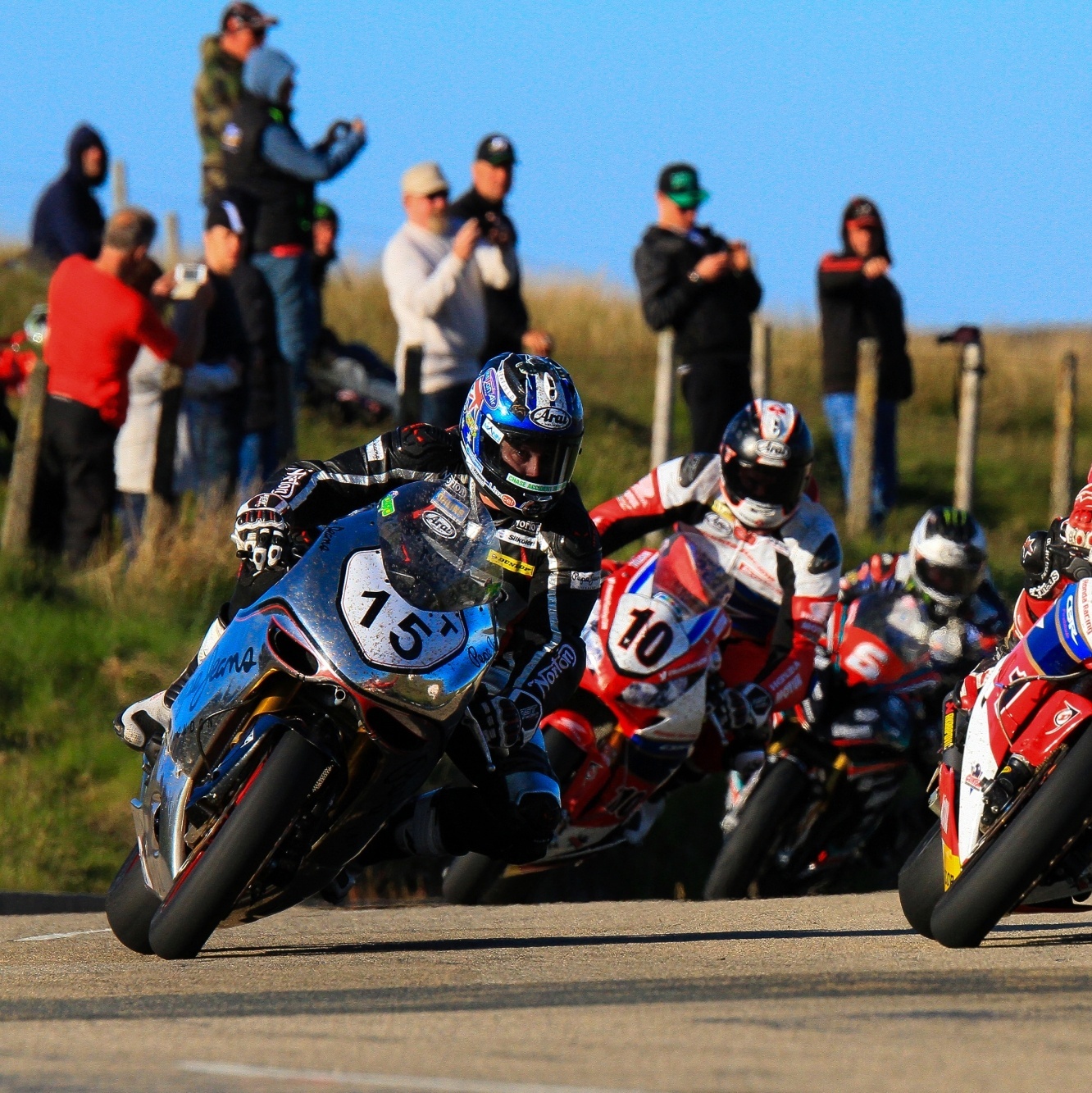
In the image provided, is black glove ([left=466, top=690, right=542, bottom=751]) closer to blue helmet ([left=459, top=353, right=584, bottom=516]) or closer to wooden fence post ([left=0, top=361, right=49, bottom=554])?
blue helmet ([left=459, top=353, right=584, bottom=516])

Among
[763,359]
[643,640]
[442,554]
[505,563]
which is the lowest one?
[763,359]

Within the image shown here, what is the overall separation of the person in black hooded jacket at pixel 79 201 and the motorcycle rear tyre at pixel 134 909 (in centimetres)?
873

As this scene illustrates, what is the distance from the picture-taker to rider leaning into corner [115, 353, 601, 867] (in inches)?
253

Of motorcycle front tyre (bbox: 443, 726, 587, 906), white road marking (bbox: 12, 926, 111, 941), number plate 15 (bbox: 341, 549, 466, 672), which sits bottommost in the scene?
motorcycle front tyre (bbox: 443, 726, 587, 906)

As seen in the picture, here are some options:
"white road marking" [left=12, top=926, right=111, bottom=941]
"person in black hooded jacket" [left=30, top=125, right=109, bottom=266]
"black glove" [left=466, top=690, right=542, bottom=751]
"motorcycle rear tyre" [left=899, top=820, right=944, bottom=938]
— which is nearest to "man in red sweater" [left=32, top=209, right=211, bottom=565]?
"person in black hooded jacket" [left=30, top=125, right=109, bottom=266]

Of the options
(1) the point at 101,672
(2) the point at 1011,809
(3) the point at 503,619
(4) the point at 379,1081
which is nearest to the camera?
(4) the point at 379,1081

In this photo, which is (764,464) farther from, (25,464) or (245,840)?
(245,840)

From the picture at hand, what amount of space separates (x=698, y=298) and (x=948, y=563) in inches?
99.5

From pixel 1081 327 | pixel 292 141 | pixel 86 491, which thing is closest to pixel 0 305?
pixel 292 141

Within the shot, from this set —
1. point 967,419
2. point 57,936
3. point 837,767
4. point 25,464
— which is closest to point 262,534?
point 57,936

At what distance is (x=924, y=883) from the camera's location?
668 cm

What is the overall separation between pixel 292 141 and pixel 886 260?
3976 mm

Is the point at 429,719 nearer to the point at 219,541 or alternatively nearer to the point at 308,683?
the point at 308,683

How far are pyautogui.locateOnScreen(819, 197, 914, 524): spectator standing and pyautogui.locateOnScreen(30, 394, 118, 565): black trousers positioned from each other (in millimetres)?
5248
